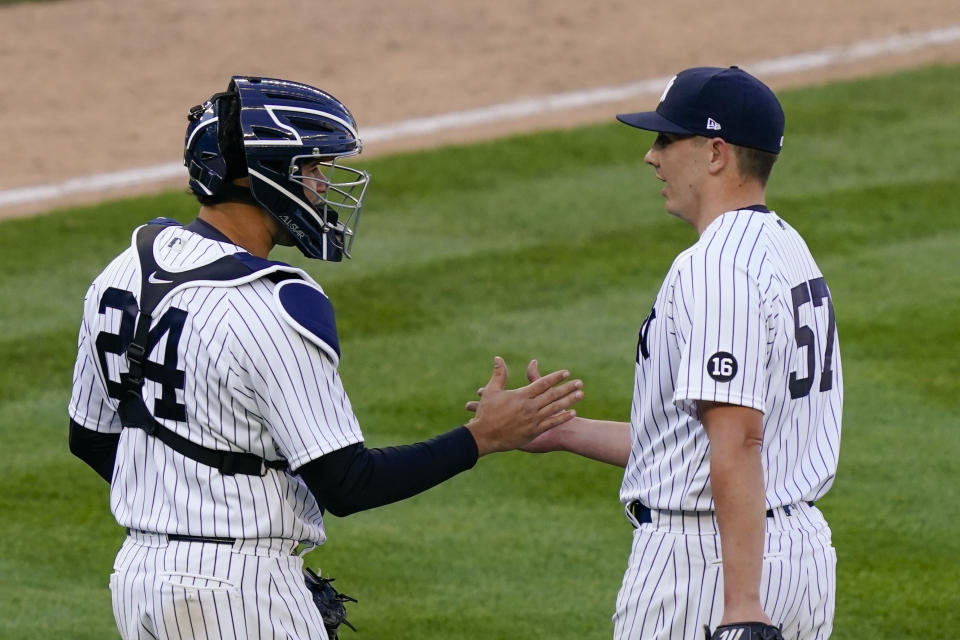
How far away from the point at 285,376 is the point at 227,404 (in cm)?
14

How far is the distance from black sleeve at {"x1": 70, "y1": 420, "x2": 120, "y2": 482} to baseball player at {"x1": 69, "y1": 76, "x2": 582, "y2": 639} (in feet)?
0.78

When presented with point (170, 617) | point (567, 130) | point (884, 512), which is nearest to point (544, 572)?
point (884, 512)

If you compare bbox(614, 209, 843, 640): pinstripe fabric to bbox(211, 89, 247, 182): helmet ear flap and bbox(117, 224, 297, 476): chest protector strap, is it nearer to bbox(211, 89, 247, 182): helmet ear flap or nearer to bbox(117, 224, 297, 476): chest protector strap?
bbox(117, 224, 297, 476): chest protector strap

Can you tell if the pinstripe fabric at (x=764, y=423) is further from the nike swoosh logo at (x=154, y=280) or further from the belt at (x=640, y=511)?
the nike swoosh logo at (x=154, y=280)

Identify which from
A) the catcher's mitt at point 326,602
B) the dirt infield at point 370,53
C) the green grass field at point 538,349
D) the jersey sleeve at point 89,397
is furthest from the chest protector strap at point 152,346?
the dirt infield at point 370,53

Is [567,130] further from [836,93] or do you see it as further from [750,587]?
[750,587]

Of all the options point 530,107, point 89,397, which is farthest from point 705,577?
point 530,107

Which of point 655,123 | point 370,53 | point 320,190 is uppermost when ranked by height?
point 370,53

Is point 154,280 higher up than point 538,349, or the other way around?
point 154,280

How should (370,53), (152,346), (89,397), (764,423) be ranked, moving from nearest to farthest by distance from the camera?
(152,346) → (764,423) → (89,397) → (370,53)

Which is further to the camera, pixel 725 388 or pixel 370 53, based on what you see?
pixel 370 53

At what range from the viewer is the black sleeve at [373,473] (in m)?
3.17

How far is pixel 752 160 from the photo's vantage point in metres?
3.39

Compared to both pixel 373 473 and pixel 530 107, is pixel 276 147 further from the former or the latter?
pixel 530 107
